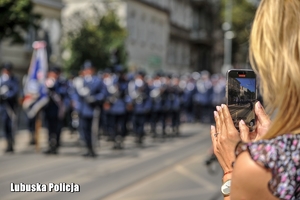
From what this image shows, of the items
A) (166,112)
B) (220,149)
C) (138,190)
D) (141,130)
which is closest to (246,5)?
(166,112)

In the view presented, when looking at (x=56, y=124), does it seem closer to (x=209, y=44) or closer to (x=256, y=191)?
(x=256, y=191)

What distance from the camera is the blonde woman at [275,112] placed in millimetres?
1820

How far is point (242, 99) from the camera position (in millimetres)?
2500

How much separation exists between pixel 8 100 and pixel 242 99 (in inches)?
533

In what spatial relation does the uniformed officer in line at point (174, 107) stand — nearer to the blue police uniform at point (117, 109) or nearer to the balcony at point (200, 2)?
the blue police uniform at point (117, 109)

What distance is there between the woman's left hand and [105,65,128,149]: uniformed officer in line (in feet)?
47.0

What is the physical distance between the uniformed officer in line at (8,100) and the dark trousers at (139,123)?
421cm

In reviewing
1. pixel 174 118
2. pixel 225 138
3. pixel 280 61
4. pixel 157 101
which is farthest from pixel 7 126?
pixel 280 61

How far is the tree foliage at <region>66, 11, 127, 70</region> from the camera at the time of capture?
25062 mm

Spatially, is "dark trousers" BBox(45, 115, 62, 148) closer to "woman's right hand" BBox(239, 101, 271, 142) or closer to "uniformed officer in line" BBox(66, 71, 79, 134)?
"uniformed officer in line" BBox(66, 71, 79, 134)

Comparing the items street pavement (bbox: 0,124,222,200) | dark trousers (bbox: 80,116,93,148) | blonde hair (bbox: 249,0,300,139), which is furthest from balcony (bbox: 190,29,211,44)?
blonde hair (bbox: 249,0,300,139)

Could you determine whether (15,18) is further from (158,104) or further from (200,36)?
(200,36)

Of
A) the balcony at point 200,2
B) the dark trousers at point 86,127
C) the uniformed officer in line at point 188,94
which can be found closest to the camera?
the dark trousers at point 86,127

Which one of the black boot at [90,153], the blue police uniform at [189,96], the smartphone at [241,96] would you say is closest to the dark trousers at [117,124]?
the black boot at [90,153]
